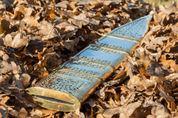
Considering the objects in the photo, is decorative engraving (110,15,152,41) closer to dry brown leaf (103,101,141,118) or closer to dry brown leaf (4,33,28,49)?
dry brown leaf (4,33,28,49)

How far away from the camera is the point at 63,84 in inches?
58.4

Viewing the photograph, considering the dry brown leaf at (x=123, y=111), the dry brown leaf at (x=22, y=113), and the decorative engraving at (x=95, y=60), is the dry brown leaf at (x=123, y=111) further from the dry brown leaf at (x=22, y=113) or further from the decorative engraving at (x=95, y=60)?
the decorative engraving at (x=95, y=60)

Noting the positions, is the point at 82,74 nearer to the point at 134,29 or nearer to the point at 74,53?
the point at 74,53

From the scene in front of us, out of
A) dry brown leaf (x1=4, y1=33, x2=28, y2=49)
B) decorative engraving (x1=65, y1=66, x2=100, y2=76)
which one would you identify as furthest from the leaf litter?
decorative engraving (x1=65, y1=66, x2=100, y2=76)

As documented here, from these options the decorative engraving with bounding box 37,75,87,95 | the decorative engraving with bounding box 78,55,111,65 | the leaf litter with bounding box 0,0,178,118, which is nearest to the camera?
the leaf litter with bounding box 0,0,178,118

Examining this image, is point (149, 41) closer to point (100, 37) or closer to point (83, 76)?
point (100, 37)

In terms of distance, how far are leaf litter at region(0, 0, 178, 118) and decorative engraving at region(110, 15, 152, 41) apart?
9cm

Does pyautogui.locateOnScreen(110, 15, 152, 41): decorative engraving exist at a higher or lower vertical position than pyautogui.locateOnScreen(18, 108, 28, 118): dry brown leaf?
higher

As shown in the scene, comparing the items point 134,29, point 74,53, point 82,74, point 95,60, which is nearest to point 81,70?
point 82,74

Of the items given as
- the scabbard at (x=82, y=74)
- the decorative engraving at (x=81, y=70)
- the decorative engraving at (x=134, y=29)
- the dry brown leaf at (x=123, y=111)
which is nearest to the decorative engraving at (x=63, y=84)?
the scabbard at (x=82, y=74)

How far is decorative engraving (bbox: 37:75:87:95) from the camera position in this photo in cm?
142

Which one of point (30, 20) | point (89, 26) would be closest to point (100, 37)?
point (89, 26)

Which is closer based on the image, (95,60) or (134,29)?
(95,60)

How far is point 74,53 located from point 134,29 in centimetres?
76
